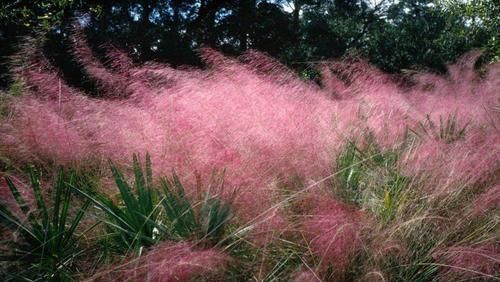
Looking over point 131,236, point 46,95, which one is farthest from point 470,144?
point 46,95

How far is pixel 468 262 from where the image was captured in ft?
5.20

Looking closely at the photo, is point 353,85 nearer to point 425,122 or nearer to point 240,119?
point 425,122

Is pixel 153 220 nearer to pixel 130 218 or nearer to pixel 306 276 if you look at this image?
pixel 130 218

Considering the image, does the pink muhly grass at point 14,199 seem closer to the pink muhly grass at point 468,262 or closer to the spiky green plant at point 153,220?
the spiky green plant at point 153,220

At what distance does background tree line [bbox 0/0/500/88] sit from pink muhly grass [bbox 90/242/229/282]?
2.56 metres

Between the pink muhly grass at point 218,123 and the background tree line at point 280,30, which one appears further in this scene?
the background tree line at point 280,30

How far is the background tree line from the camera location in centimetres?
590

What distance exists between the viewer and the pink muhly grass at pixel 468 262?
1.56 m

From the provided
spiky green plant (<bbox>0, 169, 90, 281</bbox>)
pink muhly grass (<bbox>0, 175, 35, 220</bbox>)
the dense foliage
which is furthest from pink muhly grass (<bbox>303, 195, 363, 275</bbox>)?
pink muhly grass (<bbox>0, 175, 35, 220</bbox>)

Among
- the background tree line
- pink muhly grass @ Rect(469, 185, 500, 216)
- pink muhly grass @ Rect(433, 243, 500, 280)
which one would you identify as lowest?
pink muhly grass @ Rect(433, 243, 500, 280)

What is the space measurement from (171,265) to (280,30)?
12.2 meters

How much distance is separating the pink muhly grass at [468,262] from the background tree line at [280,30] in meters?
3.11

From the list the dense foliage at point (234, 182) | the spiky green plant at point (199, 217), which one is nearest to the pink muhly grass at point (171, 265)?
the dense foliage at point (234, 182)

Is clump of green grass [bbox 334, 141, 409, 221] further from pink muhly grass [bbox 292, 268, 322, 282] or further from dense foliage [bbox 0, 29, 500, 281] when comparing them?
pink muhly grass [bbox 292, 268, 322, 282]
